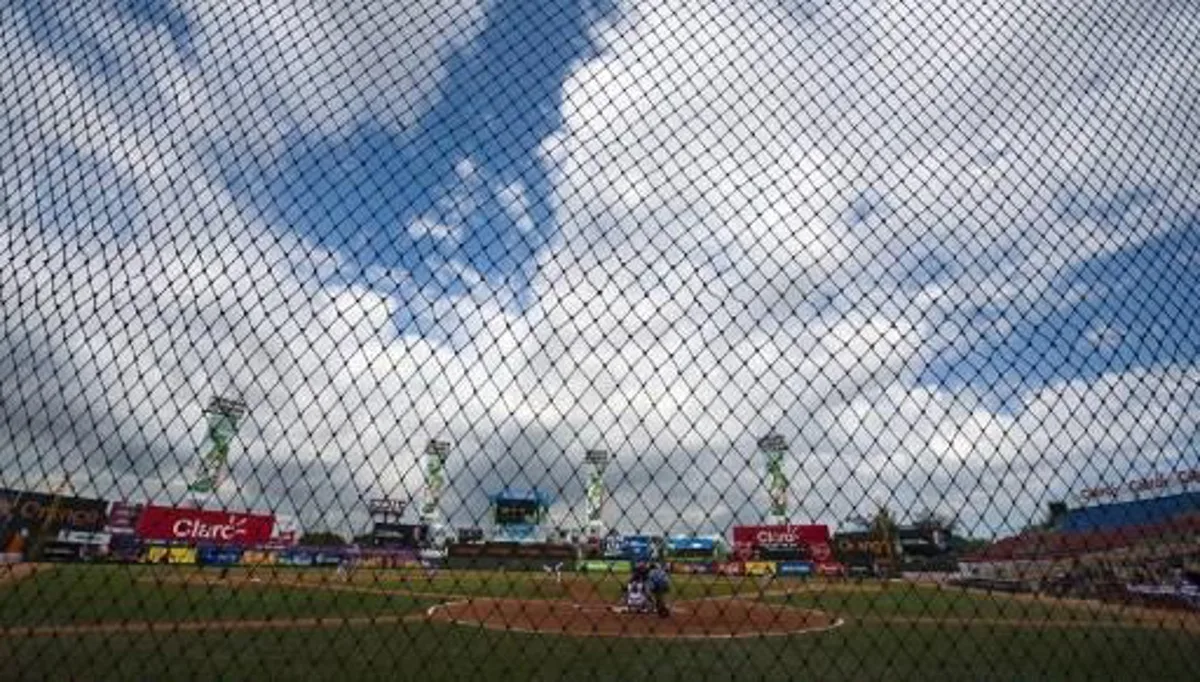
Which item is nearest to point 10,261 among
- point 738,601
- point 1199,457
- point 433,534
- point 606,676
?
point 606,676


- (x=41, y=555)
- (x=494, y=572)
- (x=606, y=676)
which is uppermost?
(x=41, y=555)

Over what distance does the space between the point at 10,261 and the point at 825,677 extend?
26.0ft

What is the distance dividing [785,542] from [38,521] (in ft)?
137

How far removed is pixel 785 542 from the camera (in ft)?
167

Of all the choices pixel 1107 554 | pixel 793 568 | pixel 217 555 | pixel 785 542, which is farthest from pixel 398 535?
pixel 1107 554

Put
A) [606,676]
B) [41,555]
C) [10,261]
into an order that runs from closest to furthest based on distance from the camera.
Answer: [10,261] → [606,676] → [41,555]

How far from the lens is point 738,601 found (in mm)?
Answer: 20844

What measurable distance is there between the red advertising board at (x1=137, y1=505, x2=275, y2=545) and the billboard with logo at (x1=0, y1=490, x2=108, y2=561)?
3.60 m

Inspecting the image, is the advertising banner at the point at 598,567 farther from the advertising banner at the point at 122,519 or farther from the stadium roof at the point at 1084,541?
the advertising banner at the point at 122,519

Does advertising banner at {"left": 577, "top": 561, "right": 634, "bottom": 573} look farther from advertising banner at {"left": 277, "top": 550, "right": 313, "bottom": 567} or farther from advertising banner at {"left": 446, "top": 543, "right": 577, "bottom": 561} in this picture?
advertising banner at {"left": 277, "top": 550, "right": 313, "bottom": 567}

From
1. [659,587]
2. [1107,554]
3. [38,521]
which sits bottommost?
[1107,554]

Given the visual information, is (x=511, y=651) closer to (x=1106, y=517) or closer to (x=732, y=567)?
(x=732, y=567)

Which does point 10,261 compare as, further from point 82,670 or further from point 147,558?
point 147,558

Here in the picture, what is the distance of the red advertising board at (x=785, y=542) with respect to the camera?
47.4m
